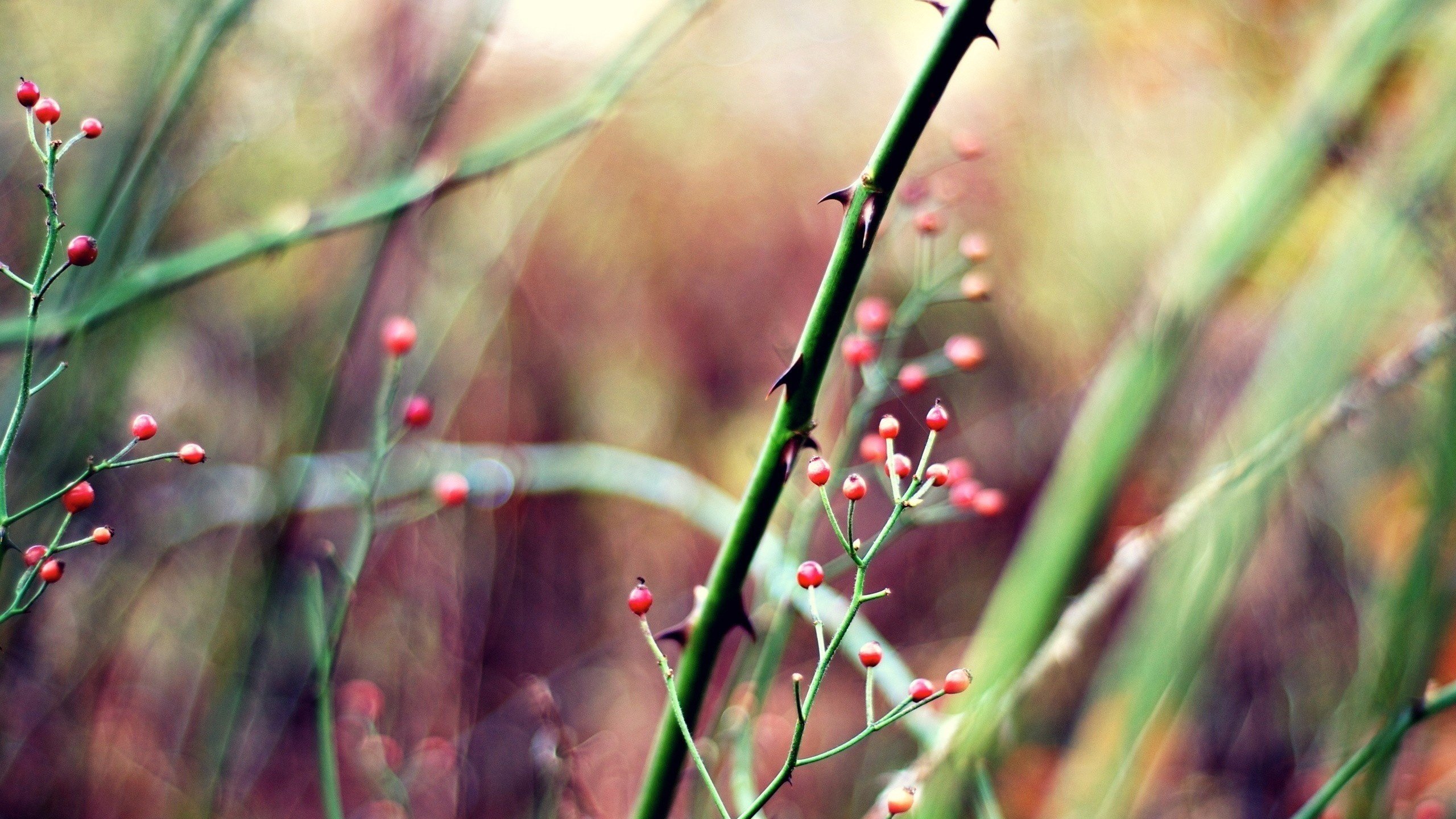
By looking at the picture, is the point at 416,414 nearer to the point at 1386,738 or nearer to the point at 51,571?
the point at 51,571

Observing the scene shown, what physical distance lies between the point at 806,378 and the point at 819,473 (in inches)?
1.6

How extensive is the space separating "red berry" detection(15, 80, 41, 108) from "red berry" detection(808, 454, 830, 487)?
0.35m

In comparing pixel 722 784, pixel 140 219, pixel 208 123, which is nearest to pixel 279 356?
pixel 208 123

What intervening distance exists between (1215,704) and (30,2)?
2.38 m

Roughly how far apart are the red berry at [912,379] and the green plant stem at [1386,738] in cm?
30

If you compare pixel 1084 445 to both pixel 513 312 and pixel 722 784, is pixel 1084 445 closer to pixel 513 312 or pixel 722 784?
pixel 722 784

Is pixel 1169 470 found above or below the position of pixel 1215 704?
above

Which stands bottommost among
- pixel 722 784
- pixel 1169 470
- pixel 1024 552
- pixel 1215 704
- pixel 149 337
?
pixel 1215 704

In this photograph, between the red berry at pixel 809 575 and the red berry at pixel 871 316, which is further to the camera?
the red berry at pixel 871 316

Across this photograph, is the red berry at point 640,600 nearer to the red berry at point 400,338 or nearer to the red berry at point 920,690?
the red berry at point 920,690

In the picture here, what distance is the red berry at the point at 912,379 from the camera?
53cm

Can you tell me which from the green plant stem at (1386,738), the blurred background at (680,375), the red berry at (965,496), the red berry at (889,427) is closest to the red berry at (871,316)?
the blurred background at (680,375)

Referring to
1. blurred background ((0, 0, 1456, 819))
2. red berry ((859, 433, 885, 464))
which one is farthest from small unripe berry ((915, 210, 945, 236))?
red berry ((859, 433, 885, 464))

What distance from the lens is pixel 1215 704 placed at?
167 cm
